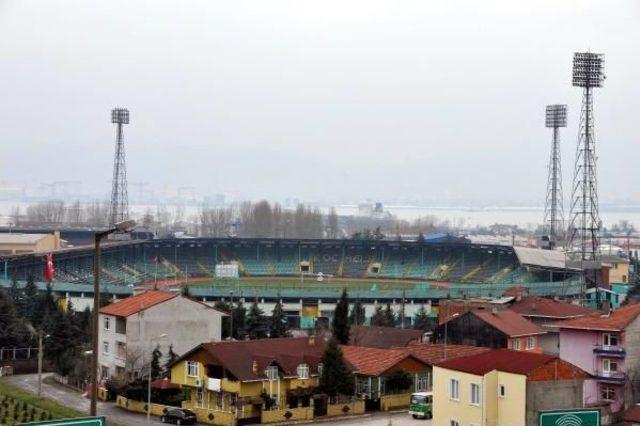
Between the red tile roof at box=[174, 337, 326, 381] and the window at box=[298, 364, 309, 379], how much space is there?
0.30 ft

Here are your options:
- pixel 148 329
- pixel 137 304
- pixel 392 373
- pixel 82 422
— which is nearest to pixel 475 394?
pixel 392 373

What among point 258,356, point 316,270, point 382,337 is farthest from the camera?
point 316,270

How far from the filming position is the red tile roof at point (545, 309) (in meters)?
26.5

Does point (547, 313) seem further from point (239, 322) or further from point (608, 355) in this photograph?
point (239, 322)

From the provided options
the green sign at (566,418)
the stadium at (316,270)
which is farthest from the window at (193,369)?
the stadium at (316,270)

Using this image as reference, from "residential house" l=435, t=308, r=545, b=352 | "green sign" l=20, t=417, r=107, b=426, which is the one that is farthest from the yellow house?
"green sign" l=20, t=417, r=107, b=426

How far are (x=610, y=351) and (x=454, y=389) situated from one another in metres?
4.16

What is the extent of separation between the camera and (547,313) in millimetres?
Result: 26625

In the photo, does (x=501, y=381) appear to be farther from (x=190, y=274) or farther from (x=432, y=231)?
(x=432, y=231)

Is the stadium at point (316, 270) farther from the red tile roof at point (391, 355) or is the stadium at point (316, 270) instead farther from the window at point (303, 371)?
the window at point (303, 371)

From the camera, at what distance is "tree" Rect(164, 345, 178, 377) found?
21459 millimetres

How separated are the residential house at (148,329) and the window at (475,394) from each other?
28.2ft

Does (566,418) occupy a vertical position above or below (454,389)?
above

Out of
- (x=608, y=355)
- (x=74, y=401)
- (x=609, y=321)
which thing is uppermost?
(x=609, y=321)
